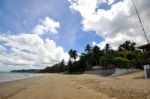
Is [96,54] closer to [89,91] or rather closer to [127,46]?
[127,46]

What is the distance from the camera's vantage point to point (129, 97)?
9.88 m

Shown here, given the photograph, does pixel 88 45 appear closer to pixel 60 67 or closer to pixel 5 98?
pixel 60 67

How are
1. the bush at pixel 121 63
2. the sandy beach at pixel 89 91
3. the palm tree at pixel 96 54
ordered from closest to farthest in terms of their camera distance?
the sandy beach at pixel 89 91
the bush at pixel 121 63
the palm tree at pixel 96 54

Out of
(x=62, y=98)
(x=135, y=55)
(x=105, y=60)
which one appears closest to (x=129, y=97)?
(x=62, y=98)

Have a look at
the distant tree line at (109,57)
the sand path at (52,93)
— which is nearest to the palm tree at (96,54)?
the distant tree line at (109,57)

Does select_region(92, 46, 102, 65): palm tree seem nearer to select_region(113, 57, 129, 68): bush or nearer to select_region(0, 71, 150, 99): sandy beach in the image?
select_region(113, 57, 129, 68): bush

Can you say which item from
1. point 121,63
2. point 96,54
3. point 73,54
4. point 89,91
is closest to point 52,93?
point 89,91

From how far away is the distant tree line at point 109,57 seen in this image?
45750mm

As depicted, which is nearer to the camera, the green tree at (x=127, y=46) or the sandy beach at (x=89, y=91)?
the sandy beach at (x=89, y=91)

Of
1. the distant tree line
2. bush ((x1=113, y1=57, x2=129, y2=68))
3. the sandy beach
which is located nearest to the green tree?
the distant tree line

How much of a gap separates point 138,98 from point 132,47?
67660 mm

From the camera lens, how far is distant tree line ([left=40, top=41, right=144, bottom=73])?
1801 inches

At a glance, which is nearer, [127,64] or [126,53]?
[127,64]

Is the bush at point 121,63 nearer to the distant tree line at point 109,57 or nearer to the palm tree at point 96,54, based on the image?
the distant tree line at point 109,57
